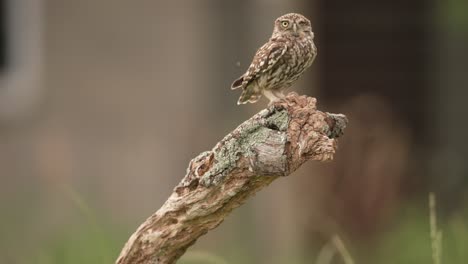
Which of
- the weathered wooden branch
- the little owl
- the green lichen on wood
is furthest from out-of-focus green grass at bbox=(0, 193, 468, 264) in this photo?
the green lichen on wood

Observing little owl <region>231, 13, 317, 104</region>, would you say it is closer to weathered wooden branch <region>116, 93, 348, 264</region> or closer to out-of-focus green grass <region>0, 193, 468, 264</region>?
weathered wooden branch <region>116, 93, 348, 264</region>

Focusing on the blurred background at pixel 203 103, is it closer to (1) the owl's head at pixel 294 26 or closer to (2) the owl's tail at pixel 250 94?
(2) the owl's tail at pixel 250 94

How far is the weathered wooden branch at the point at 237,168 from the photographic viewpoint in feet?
11.6

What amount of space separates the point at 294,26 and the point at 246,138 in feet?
2.82

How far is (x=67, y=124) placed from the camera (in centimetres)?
1211

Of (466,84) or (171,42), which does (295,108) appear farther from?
(466,84)

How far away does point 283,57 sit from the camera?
172 inches

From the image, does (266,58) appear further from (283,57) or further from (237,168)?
(237,168)

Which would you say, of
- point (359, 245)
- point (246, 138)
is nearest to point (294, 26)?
point (246, 138)

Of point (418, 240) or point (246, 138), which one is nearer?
point (246, 138)

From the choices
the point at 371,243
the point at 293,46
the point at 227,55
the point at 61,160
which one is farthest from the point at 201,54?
the point at 293,46

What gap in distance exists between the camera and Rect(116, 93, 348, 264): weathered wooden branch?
3529mm

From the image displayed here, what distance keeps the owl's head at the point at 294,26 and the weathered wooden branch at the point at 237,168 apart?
647 mm

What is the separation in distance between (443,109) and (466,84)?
448 mm
